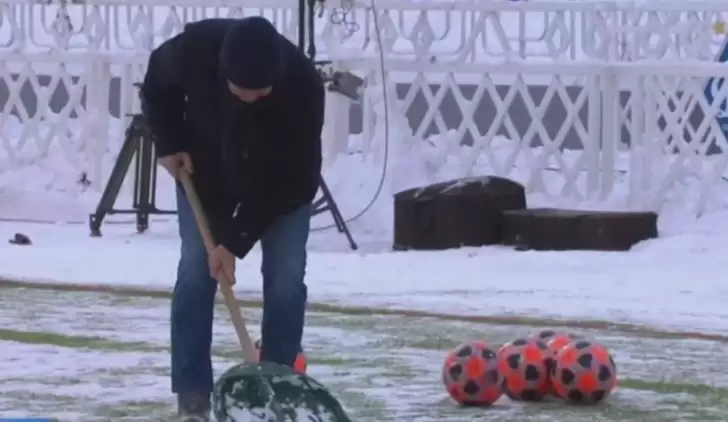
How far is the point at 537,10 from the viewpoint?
14.3 meters

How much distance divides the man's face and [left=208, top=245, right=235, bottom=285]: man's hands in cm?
51

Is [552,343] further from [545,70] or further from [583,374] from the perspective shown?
[545,70]

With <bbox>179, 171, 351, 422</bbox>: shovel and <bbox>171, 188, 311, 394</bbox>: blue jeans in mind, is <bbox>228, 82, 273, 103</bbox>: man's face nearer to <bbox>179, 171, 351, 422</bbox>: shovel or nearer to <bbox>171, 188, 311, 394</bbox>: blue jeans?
<bbox>171, 188, 311, 394</bbox>: blue jeans

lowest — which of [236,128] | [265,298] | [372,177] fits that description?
[372,177]

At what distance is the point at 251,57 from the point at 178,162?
0.64 metres

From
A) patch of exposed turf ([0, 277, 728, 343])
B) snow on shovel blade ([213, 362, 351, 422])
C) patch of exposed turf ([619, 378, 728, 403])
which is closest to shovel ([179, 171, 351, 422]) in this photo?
snow on shovel blade ([213, 362, 351, 422])

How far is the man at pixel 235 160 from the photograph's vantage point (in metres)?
5.36

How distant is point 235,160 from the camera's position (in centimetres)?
550

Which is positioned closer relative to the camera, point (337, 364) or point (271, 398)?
point (271, 398)

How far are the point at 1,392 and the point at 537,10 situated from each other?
27.5 feet

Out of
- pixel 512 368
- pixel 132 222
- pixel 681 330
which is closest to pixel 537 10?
pixel 132 222

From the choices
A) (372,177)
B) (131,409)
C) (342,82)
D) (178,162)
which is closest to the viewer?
(178,162)

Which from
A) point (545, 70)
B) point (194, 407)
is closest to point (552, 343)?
point (194, 407)

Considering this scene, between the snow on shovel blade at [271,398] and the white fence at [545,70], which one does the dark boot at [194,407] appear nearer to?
the snow on shovel blade at [271,398]
